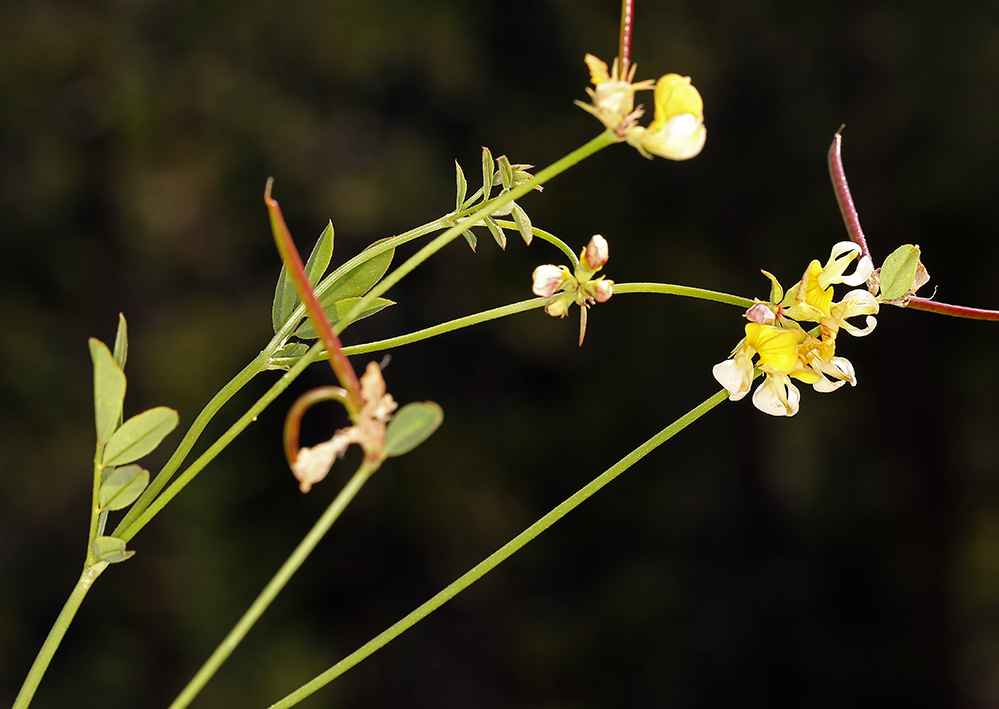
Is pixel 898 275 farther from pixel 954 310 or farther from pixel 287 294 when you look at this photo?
pixel 287 294

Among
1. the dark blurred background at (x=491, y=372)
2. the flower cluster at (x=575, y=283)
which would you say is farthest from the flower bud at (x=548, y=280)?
the dark blurred background at (x=491, y=372)

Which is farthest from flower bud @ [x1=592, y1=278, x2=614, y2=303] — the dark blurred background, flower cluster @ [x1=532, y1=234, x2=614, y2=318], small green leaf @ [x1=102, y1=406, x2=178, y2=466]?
the dark blurred background

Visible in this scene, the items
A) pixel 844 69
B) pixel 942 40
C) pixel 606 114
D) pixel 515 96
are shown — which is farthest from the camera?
pixel 515 96

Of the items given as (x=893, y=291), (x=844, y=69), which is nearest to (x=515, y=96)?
(x=844, y=69)

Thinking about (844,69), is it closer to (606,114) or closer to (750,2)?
(750,2)

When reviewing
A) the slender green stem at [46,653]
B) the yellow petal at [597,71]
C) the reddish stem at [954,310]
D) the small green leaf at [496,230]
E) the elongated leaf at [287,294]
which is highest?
the small green leaf at [496,230]

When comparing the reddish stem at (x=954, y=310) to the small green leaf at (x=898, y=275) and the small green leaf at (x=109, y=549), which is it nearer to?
the small green leaf at (x=898, y=275)

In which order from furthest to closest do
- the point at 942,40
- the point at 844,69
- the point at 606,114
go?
1. the point at 844,69
2. the point at 942,40
3. the point at 606,114
